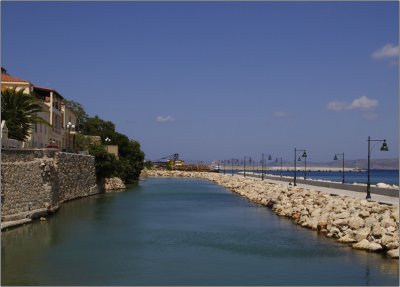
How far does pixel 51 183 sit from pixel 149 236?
28.8ft

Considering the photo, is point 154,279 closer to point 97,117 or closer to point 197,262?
point 197,262

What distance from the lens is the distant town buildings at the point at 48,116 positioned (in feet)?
137

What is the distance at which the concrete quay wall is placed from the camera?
2197 centimetres

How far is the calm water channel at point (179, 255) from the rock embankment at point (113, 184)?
21.0 meters

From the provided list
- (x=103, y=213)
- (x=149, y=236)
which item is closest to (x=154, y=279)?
(x=149, y=236)

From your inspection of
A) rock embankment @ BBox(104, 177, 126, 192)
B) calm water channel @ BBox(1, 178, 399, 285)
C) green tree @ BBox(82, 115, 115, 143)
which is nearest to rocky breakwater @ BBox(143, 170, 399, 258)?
calm water channel @ BBox(1, 178, 399, 285)

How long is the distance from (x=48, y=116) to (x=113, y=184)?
8.84m

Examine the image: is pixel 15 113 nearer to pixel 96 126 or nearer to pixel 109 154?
pixel 109 154

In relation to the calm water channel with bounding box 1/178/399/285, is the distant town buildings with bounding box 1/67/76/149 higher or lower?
higher

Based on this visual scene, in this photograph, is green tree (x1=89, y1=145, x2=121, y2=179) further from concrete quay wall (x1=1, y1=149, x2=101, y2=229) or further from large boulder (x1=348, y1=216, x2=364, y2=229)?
large boulder (x1=348, y1=216, x2=364, y2=229)

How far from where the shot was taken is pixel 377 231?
18.4m

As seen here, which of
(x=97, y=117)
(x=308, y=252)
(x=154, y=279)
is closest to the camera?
(x=154, y=279)

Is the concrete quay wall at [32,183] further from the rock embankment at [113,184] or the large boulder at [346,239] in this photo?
the large boulder at [346,239]

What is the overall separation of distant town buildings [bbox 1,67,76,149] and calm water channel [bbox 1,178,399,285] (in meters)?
13.1
